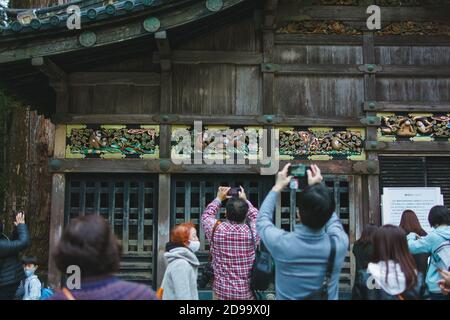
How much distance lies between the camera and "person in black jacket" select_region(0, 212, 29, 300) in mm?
4797

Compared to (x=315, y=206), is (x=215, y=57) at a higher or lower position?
higher

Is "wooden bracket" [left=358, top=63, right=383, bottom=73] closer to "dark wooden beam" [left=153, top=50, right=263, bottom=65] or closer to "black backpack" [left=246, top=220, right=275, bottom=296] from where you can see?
"dark wooden beam" [left=153, top=50, right=263, bottom=65]

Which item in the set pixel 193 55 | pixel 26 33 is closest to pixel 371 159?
pixel 193 55

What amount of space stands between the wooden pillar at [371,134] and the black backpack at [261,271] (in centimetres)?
323

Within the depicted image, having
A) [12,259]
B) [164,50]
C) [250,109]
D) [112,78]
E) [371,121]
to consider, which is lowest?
[12,259]

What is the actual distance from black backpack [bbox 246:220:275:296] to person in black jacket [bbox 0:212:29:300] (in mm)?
2289

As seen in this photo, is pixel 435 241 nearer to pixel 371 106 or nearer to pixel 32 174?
pixel 371 106

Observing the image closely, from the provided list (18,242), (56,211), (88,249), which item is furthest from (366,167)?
(88,249)

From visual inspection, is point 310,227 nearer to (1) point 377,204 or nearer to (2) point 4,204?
(1) point 377,204

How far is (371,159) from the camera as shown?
7.11 meters

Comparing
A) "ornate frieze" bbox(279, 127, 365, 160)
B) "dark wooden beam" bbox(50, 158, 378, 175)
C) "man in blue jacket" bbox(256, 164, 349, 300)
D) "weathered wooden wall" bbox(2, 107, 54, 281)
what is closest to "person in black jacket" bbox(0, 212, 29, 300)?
"dark wooden beam" bbox(50, 158, 378, 175)

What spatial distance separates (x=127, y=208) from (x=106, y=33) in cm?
245

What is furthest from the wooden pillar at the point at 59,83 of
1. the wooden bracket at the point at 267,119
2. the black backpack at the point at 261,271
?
the black backpack at the point at 261,271

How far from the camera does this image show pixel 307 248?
3064mm
